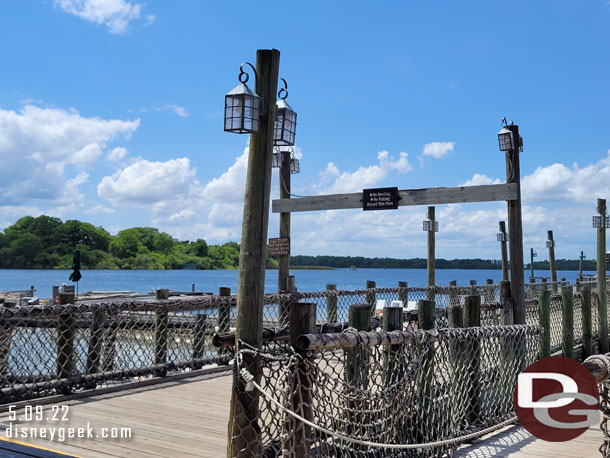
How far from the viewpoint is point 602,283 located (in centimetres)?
1590

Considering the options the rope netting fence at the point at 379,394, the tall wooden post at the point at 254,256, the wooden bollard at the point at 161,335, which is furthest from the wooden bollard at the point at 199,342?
the tall wooden post at the point at 254,256

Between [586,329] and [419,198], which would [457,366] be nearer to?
[419,198]

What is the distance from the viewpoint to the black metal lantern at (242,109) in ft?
13.7

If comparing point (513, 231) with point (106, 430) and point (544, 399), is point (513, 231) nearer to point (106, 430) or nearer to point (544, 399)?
point (544, 399)

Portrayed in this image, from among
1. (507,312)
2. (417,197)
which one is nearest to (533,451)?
(507,312)

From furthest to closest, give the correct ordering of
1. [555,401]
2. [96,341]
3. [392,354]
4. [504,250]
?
[504,250], [96,341], [555,401], [392,354]

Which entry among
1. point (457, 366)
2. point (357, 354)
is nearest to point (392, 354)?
point (357, 354)

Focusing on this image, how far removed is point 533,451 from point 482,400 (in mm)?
907

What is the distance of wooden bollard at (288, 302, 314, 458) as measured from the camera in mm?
3576

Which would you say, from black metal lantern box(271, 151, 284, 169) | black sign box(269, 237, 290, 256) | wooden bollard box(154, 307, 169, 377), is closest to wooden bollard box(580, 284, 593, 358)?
black sign box(269, 237, 290, 256)

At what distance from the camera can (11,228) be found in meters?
130

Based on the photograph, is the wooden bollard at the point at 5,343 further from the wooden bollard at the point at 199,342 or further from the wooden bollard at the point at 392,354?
the wooden bollard at the point at 392,354

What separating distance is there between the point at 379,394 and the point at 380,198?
8.38 metres

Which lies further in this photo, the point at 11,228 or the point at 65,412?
the point at 11,228
